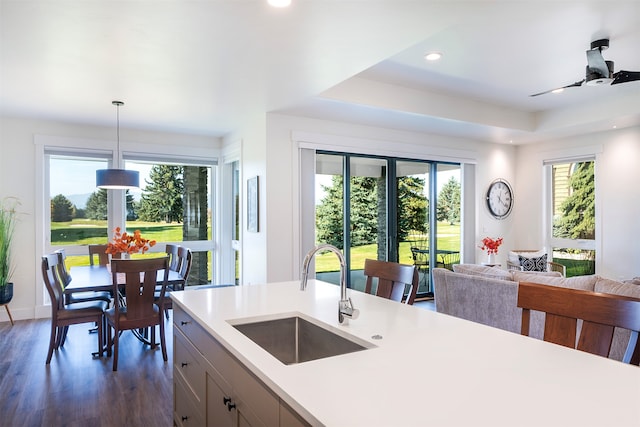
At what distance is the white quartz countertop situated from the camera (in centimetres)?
88

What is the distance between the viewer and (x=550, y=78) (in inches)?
168

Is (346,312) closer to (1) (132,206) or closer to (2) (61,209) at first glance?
(1) (132,206)

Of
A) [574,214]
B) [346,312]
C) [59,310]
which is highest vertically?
[574,214]

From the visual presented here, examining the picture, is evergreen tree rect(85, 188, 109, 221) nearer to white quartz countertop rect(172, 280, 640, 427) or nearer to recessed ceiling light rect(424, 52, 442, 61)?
recessed ceiling light rect(424, 52, 442, 61)

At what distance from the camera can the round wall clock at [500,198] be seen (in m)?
6.64

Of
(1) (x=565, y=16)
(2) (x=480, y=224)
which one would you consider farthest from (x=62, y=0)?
(2) (x=480, y=224)

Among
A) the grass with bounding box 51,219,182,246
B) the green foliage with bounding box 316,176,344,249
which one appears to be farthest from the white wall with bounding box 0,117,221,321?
the green foliage with bounding box 316,176,344,249

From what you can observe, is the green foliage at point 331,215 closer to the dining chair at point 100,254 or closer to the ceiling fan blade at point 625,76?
the dining chair at point 100,254

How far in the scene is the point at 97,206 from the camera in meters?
5.56

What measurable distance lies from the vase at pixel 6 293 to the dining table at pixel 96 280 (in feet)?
3.21

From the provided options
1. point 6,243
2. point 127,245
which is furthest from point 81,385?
point 6,243

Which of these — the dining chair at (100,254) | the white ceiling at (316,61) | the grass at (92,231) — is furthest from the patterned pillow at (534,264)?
the dining chair at (100,254)

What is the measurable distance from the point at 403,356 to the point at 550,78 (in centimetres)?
419

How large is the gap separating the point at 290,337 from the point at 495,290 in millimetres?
2048
